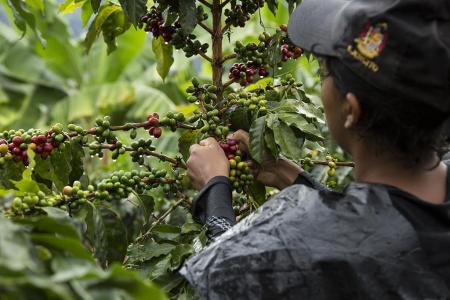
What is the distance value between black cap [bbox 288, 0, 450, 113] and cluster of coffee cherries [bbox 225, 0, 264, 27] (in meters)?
0.67

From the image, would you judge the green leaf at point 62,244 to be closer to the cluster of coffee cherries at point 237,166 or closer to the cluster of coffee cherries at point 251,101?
the cluster of coffee cherries at point 237,166

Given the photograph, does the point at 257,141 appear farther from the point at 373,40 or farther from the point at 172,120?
the point at 373,40

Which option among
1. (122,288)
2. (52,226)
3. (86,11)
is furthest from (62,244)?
(86,11)

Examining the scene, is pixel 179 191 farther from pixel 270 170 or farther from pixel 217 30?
pixel 217 30

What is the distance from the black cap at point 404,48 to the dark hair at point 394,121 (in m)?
→ 0.02

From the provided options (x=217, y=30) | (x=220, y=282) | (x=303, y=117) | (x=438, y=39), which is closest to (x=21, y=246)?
(x=220, y=282)

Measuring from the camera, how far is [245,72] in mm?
2131

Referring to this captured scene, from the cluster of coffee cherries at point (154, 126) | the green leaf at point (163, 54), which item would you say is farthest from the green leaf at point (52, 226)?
the green leaf at point (163, 54)

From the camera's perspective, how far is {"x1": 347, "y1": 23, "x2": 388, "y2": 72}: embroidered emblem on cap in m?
1.43

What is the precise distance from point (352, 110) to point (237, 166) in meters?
Result: 0.50

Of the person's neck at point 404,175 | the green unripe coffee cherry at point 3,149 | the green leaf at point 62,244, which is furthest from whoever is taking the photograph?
the green unripe coffee cherry at point 3,149

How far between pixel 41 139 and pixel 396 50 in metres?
0.92

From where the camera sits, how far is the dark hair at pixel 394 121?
1452 mm

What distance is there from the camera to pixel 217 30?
7.06 ft
